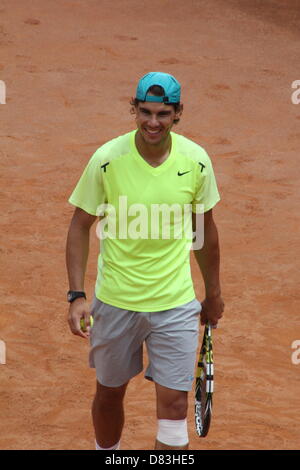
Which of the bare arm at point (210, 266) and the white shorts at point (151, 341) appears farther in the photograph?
the bare arm at point (210, 266)

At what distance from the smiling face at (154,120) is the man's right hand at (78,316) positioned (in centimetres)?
87

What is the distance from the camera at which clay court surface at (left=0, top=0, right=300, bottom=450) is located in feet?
23.6

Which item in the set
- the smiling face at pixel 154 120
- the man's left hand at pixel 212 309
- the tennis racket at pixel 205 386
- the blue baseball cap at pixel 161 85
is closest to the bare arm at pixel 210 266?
the man's left hand at pixel 212 309

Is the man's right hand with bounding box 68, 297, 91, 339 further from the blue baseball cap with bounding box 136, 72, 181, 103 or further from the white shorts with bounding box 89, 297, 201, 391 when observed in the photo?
the blue baseball cap with bounding box 136, 72, 181, 103

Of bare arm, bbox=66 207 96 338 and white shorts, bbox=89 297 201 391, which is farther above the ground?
bare arm, bbox=66 207 96 338

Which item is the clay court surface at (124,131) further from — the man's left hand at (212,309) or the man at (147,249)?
the man at (147,249)

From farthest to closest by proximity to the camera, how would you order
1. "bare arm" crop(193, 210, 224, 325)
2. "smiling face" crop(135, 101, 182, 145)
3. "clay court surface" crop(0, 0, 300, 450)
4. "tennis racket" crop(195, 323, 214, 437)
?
"clay court surface" crop(0, 0, 300, 450), "tennis racket" crop(195, 323, 214, 437), "bare arm" crop(193, 210, 224, 325), "smiling face" crop(135, 101, 182, 145)

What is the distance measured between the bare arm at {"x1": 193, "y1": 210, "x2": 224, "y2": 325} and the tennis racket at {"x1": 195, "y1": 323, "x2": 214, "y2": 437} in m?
0.11

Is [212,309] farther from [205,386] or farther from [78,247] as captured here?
[78,247]

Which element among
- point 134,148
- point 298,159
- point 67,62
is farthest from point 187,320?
point 67,62

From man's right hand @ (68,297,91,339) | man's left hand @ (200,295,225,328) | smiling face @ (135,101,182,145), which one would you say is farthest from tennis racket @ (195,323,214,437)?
smiling face @ (135,101,182,145)

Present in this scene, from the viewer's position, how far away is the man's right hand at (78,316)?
5281mm

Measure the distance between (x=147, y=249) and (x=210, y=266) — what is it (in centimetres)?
47

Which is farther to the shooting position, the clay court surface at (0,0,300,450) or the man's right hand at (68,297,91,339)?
the clay court surface at (0,0,300,450)
